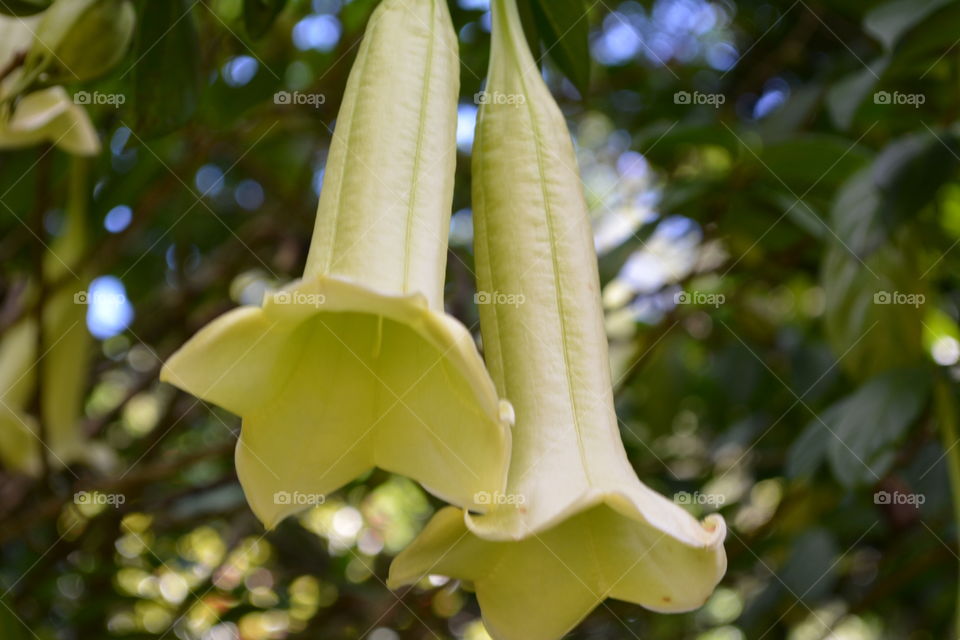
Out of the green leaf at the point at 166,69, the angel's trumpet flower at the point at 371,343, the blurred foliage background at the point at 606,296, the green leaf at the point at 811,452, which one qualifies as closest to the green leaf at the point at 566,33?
the blurred foliage background at the point at 606,296

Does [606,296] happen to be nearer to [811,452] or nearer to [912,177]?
[811,452]

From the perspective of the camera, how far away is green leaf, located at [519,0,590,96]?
2.84 ft

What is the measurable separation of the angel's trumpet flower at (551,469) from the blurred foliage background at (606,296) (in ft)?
0.84

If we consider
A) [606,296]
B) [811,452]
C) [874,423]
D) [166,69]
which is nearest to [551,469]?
[166,69]

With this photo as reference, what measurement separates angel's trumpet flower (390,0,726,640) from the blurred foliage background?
256mm

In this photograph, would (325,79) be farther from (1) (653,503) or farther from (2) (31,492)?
(1) (653,503)

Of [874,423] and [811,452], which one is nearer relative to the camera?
[874,423]

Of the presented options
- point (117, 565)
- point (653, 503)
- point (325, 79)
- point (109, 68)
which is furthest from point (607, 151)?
point (653, 503)

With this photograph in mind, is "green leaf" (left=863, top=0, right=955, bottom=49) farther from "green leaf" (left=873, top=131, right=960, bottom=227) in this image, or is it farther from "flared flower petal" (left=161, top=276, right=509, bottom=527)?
"flared flower petal" (left=161, top=276, right=509, bottom=527)

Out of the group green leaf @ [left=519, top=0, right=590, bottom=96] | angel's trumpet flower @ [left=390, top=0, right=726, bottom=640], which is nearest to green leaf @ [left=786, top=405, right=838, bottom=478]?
green leaf @ [left=519, top=0, right=590, bottom=96]

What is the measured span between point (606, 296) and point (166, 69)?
94cm

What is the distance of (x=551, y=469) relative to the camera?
615 mm

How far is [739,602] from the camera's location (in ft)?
6.45

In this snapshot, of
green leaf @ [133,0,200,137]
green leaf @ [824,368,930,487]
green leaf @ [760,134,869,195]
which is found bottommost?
green leaf @ [824,368,930,487]
